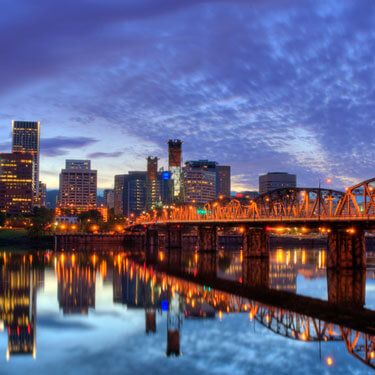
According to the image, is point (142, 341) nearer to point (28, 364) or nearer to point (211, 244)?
point (28, 364)

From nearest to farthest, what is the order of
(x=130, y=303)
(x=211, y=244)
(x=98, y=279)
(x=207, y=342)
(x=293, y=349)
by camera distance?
(x=293, y=349) < (x=207, y=342) < (x=130, y=303) < (x=98, y=279) < (x=211, y=244)

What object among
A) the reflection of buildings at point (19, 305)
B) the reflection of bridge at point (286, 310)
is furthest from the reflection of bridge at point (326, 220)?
the reflection of buildings at point (19, 305)

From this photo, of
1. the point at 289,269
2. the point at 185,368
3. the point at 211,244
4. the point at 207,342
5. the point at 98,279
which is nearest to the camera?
the point at 185,368

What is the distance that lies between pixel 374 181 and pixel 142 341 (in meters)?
48.9

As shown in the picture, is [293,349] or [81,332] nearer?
[293,349]

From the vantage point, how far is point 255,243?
12094cm

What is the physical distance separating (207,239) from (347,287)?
291 ft

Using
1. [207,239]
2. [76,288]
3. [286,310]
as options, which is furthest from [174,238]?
[286,310]

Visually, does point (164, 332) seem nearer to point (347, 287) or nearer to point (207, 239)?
point (347, 287)

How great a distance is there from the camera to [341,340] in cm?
3912

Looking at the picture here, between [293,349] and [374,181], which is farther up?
[374,181]

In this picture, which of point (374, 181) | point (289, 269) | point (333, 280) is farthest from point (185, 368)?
point (289, 269)

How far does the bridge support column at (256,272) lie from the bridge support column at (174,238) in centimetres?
6096

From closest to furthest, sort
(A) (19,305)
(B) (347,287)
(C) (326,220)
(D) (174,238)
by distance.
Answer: (A) (19,305)
(B) (347,287)
(C) (326,220)
(D) (174,238)
